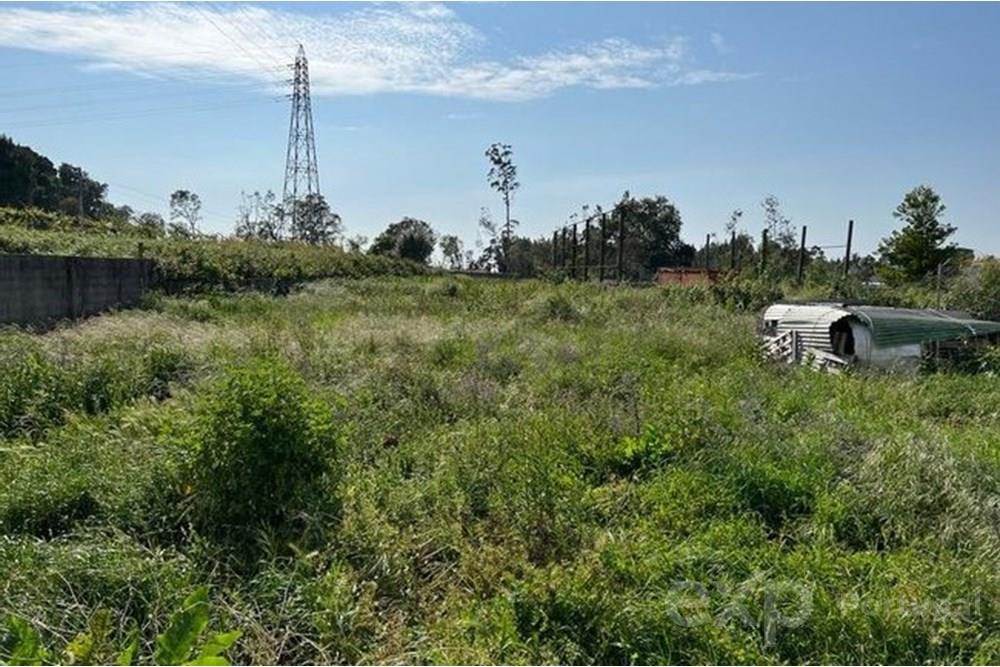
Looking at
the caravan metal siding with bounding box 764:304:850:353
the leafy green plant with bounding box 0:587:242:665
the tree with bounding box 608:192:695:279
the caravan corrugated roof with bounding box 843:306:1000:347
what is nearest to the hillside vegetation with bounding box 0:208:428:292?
the caravan metal siding with bounding box 764:304:850:353

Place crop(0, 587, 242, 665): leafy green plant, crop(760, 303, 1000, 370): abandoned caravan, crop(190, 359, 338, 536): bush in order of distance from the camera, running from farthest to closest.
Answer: crop(760, 303, 1000, 370): abandoned caravan
crop(190, 359, 338, 536): bush
crop(0, 587, 242, 665): leafy green plant

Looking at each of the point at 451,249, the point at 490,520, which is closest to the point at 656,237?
the point at 451,249

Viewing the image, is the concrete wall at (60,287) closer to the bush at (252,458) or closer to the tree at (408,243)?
the bush at (252,458)

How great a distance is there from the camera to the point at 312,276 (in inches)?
995

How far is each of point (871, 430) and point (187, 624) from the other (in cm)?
544

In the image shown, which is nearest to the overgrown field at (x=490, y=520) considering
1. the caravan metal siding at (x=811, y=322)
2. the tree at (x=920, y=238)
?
the caravan metal siding at (x=811, y=322)

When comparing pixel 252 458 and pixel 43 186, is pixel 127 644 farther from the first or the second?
pixel 43 186

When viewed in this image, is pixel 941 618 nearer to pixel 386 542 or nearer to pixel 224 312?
pixel 386 542

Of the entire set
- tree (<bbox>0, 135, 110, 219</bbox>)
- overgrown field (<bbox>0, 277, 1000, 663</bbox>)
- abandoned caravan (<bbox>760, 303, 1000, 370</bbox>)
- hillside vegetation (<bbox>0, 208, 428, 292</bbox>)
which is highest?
tree (<bbox>0, 135, 110, 219</bbox>)

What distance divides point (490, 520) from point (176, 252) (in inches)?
728

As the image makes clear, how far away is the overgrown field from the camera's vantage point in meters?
2.69

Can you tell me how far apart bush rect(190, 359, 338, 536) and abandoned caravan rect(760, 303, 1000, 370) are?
316 inches

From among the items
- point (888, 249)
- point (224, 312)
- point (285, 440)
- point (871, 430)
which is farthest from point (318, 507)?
point (888, 249)

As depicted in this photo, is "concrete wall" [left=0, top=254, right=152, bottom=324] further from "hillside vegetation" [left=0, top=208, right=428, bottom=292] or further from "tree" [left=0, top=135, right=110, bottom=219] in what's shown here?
"tree" [left=0, top=135, right=110, bottom=219]
